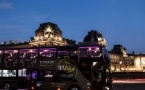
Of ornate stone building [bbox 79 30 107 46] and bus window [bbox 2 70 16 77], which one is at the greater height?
ornate stone building [bbox 79 30 107 46]

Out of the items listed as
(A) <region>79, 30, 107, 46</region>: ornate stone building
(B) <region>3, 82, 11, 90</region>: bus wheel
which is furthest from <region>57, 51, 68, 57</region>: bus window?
(A) <region>79, 30, 107, 46</region>: ornate stone building

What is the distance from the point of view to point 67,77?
2702 cm

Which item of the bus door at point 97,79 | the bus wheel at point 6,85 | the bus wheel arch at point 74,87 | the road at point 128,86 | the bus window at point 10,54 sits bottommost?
the road at point 128,86

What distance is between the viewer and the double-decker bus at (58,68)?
25.9m

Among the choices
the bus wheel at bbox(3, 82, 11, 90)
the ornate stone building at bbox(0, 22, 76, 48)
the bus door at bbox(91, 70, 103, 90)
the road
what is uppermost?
the ornate stone building at bbox(0, 22, 76, 48)

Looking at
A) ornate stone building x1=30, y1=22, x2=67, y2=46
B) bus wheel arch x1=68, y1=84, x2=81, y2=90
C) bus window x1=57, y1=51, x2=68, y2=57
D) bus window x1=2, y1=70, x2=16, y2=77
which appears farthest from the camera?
ornate stone building x1=30, y1=22, x2=67, y2=46

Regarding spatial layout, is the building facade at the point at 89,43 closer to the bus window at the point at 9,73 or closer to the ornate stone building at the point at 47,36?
the ornate stone building at the point at 47,36

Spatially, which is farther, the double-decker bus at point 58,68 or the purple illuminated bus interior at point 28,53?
the purple illuminated bus interior at point 28,53

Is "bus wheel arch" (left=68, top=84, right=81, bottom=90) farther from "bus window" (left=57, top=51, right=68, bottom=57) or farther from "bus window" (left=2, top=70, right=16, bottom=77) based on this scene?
"bus window" (left=2, top=70, right=16, bottom=77)

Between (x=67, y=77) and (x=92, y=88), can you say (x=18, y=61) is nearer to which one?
(x=67, y=77)

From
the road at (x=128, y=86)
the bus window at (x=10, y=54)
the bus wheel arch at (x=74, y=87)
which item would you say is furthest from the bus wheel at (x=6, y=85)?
the road at (x=128, y=86)

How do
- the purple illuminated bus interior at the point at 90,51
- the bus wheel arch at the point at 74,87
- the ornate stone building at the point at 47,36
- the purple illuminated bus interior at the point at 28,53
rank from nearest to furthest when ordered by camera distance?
the purple illuminated bus interior at the point at 90,51 → the bus wheel arch at the point at 74,87 → the purple illuminated bus interior at the point at 28,53 → the ornate stone building at the point at 47,36

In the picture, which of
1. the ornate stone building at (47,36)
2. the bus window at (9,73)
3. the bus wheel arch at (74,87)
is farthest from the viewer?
the ornate stone building at (47,36)

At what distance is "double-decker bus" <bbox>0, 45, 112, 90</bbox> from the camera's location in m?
25.9
